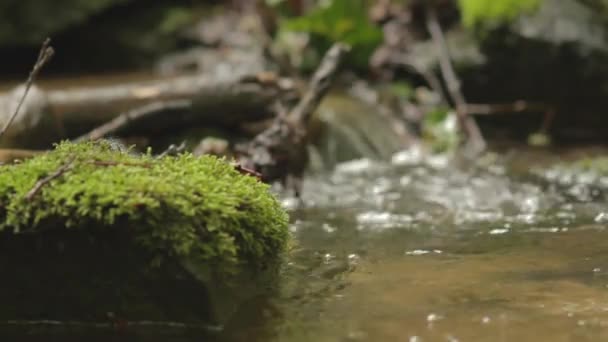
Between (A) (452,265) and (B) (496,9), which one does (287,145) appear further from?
(B) (496,9)

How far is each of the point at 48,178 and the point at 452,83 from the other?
5.98m

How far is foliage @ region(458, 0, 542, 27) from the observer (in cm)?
757

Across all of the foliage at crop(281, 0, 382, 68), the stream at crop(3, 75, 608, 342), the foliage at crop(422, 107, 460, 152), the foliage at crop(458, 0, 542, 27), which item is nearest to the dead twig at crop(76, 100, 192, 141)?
the stream at crop(3, 75, 608, 342)

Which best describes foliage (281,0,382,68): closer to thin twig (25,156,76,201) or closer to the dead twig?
the dead twig

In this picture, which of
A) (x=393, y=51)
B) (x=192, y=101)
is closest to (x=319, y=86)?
(x=192, y=101)

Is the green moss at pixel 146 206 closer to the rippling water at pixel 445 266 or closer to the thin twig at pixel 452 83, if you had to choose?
the rippling water at pixel 445 266

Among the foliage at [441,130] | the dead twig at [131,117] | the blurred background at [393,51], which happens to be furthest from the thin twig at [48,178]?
the foliage at [441,130]

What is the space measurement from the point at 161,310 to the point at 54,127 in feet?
11.7

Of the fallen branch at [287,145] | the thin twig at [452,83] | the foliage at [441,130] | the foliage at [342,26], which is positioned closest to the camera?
the fallen branch at [287,145]

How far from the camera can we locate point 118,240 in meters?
2.22

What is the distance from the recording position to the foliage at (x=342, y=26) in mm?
7820

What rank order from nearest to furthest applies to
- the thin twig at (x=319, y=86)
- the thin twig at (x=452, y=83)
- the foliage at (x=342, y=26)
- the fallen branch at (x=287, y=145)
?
the fallen branch at (x=287, y=145) → the thin twig at (x=319, y=86) → the thin twig at (x=452, y=83) → the foliage at (x=342, y=26)

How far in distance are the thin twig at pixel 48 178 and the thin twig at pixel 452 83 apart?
5194 mm

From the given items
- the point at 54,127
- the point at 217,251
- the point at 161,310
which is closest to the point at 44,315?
the point at 161,310
